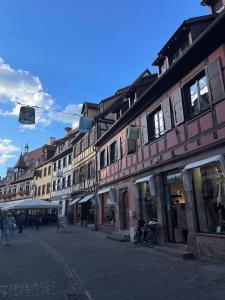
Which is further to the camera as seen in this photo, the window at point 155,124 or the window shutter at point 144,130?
the window shutter at point 144,130

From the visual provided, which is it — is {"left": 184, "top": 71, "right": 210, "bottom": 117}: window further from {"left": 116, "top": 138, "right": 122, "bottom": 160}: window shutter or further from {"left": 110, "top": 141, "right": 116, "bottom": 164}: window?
{"left": 110, "top": 141, "right": 116, "bottom": 164}: window

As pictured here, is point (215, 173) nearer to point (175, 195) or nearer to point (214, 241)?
point (214, 241)

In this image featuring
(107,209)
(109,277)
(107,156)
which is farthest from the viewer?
(107,156)

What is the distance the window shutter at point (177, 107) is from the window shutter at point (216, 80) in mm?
1793

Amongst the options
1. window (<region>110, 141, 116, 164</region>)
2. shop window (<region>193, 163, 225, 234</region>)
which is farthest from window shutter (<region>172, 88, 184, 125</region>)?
window (<region>110, 141, 116, 164</region>)

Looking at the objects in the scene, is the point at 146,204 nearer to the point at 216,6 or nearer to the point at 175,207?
the point at 175,207

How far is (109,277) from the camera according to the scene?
735cm

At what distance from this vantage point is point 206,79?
9797mm

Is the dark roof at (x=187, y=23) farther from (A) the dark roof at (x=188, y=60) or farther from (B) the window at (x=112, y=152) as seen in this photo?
(B) the window at (x=112, y=152)

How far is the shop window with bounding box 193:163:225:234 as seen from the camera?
9258 mm

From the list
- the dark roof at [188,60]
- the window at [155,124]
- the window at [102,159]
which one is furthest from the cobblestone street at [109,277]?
the window at [102,159]

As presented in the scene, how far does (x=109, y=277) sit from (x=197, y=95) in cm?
687

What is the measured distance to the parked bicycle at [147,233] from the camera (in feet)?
41.5

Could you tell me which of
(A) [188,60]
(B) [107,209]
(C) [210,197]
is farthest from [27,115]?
(B) [107,209]
